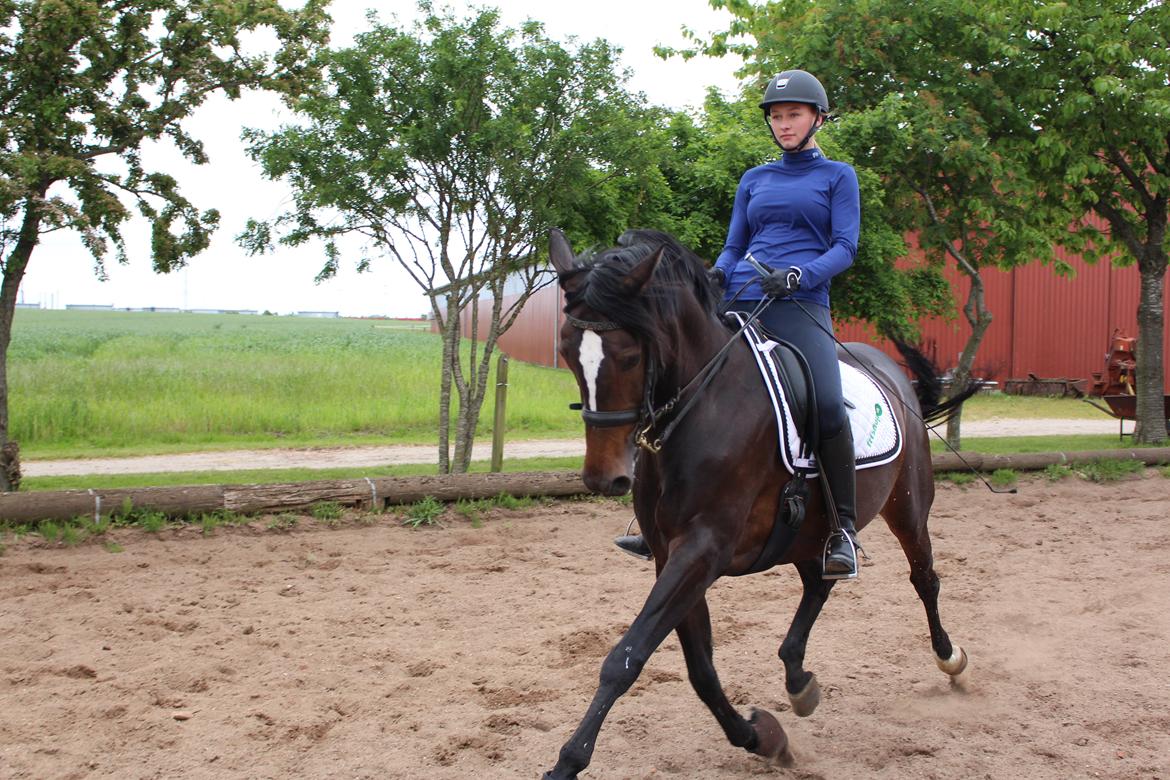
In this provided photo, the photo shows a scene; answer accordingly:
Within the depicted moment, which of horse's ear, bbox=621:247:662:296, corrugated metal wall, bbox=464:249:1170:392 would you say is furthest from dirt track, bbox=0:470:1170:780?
corrugated metal wall, bbox=464:249:1170:392

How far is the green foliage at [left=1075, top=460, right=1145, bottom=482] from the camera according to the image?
38.9 feet

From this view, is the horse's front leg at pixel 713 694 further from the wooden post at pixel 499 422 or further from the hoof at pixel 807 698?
the wooden post at pixel 499 422

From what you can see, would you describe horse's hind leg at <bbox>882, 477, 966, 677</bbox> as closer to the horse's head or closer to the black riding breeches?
the black riding breeches

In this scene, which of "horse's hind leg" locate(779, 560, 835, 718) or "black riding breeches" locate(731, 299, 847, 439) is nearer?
"black riding breeches" locate(731, 299, 847, 439)

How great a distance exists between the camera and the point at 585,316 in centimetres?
345

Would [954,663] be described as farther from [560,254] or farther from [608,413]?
[560,254]

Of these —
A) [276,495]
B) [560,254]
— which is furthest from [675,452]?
[276,495]

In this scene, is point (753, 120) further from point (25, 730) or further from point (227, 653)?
point (25, 730)

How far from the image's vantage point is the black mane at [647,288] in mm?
3438

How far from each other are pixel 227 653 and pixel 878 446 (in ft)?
12.6

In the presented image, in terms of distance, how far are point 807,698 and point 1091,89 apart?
37.9 feet

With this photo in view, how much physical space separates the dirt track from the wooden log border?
0.32m

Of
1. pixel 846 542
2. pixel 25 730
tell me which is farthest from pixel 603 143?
pixel 25 730

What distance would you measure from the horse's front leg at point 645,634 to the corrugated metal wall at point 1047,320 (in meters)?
22.3
